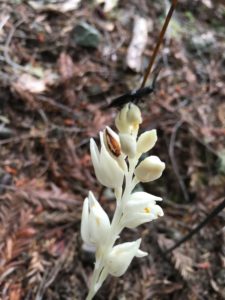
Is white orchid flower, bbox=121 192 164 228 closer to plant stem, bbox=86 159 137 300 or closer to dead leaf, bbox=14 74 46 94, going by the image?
plant stem, bbox=86 159 137 300

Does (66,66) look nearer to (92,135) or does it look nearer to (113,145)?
(92,135)

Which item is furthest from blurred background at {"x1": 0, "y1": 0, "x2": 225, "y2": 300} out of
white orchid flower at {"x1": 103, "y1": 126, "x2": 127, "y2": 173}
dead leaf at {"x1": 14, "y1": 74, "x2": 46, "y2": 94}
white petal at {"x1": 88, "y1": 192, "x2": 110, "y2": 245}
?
white orchid flower at {"x1": 103, "y1": 126, "x2": 127, "y2": 173}

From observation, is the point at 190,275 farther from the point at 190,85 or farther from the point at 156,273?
the point at 190,85

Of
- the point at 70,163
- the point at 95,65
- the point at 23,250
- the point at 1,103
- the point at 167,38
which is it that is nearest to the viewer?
the point at 23,250

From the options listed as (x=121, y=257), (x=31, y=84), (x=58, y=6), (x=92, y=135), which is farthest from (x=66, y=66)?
(x=121, y=257)

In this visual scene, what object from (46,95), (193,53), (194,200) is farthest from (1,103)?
(193,53)

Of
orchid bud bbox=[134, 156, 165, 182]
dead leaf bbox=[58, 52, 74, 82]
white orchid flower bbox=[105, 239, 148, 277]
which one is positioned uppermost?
orchid bud bbox=[134, 156, 165, 182]
